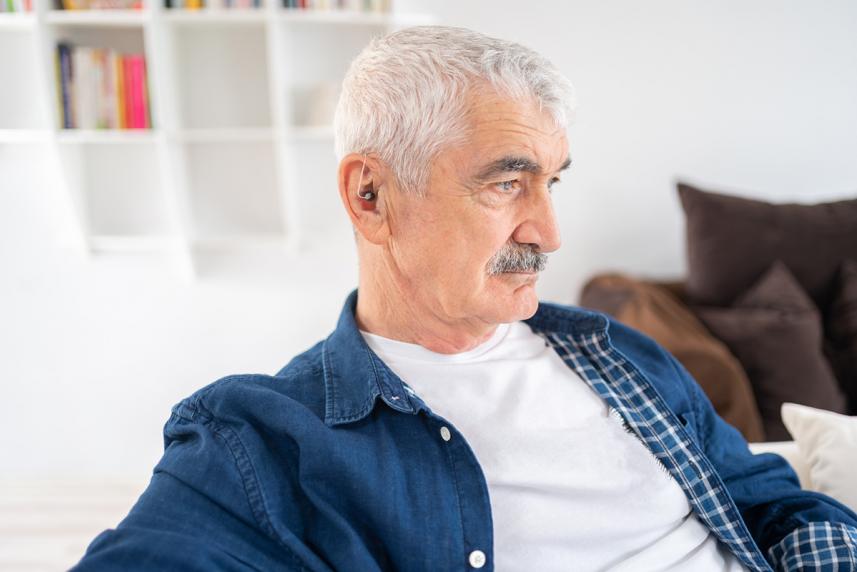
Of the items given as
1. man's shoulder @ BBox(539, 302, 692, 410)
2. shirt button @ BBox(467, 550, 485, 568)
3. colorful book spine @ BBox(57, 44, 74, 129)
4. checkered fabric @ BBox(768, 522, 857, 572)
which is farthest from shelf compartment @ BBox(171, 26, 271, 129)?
checkered fabric @ BBox(768, 522, 857, 572)

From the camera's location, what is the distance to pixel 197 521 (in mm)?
808

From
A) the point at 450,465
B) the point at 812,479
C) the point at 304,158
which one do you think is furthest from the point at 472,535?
the point at 304,158

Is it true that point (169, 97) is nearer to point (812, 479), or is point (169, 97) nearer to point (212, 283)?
point (212, 283)

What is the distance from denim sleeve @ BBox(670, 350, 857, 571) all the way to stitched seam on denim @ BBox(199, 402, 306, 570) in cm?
76

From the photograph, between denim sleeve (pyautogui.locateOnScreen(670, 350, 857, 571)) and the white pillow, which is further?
the white pillow

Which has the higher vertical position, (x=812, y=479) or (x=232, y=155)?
(x=232, y=155)

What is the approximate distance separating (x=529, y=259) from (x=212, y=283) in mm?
1814

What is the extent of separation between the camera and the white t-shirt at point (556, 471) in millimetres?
1006

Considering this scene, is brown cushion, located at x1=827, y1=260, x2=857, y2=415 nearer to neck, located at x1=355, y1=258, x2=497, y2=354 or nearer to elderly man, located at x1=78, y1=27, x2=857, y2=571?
elderly man, located at x1=78, y1=27, x2=857, y2=571

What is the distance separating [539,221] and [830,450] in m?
0.73

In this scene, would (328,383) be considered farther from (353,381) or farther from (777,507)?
(777,507)

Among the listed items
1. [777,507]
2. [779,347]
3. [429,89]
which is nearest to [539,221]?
[429,89]

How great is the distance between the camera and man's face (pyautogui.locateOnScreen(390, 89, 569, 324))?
1014mm

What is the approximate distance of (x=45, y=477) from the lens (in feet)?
9.09
